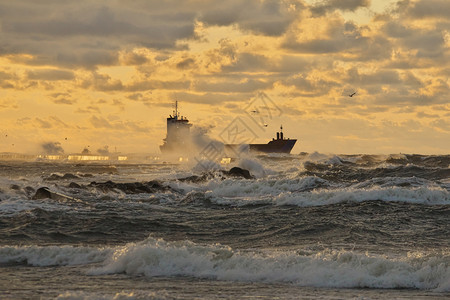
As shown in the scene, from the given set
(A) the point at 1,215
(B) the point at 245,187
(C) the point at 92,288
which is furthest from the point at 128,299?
(B) the point at 245,187

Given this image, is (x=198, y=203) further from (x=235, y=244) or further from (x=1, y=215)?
(x=235, y=244)

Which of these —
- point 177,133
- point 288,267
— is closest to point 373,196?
point 288,267

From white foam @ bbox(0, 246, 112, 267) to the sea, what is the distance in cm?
3

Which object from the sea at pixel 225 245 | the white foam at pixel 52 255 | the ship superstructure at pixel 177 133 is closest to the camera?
the sea at pixel 225 245

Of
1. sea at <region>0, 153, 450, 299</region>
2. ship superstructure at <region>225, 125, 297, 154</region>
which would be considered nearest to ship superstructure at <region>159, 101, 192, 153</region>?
ship superstructure at <region>225, 125, 297, 154</region>

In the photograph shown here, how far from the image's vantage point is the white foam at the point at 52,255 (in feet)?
53.5

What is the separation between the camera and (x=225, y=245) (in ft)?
59.5

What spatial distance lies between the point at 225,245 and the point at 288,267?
3347mm

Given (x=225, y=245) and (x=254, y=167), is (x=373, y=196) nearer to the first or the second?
(x=225, y=245)

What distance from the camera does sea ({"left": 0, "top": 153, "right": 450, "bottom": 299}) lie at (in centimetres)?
1370

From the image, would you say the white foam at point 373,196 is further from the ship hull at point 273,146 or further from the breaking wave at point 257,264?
the ship hull at point 273,146

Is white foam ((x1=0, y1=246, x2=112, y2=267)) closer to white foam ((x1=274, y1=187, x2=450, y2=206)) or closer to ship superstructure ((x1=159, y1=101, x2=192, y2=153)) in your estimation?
white foam ((x1=274, y1=187, x2=450, y2=206))

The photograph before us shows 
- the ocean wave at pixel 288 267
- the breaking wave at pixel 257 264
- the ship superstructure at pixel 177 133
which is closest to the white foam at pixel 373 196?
the breaking wave at pixel 257 264

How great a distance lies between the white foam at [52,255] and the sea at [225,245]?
0.03 metres
